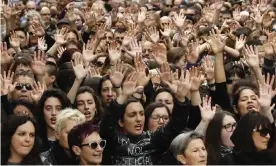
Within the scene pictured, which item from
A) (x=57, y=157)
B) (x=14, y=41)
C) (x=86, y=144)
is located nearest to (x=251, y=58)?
(x=57, y=157)

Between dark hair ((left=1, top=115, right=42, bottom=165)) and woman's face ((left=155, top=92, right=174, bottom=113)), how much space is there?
166 centimetres

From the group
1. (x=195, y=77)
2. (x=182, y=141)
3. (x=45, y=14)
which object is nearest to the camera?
(x=182, y=141)

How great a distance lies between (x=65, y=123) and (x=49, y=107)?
774 mm

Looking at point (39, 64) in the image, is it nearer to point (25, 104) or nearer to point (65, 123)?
point (25, 104)

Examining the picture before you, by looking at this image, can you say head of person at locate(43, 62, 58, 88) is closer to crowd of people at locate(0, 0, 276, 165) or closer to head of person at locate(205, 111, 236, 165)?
crowd of people at locate(0, 0, 276, 165)

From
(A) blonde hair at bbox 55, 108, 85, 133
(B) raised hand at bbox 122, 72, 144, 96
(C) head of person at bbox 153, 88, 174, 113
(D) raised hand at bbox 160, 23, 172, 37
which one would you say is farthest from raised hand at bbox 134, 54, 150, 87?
(D) raised hand at bbox 160, 23, 172, 37

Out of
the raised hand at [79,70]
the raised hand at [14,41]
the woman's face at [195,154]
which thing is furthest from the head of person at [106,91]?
the raised hand at [14,41]

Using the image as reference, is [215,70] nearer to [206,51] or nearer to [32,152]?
[206,51]

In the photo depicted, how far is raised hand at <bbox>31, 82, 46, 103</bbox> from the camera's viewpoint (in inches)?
257

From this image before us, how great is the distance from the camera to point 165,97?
21.3 feet

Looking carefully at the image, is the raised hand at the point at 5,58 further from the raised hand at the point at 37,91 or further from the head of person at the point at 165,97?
the head of person at the point at 165,97

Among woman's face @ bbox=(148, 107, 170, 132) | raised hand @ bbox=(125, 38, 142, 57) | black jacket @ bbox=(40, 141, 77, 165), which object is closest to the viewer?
black jacket @ bbox=(40, 141, 77, 165)

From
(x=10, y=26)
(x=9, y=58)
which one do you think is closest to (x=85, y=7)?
(x=10, y=26)

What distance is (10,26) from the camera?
995cm
